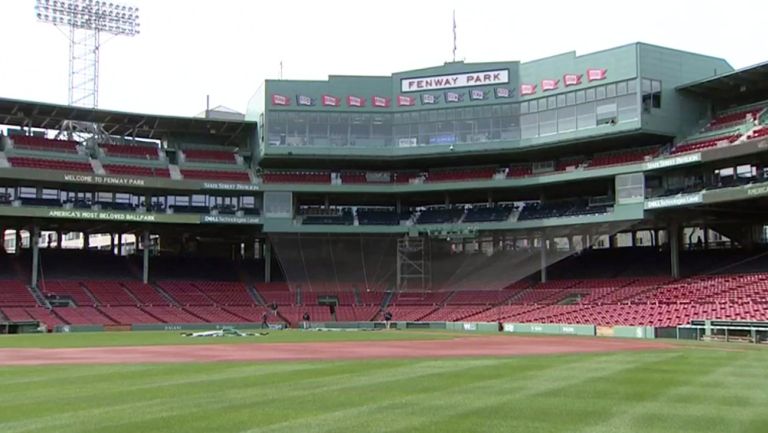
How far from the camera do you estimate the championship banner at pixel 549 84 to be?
196 feet

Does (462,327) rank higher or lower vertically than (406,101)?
lower

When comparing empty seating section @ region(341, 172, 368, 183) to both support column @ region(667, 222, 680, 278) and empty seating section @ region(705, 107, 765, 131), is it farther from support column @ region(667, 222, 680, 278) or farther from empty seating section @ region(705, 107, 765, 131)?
empty seating section @ region(705, 107, 765, 131)

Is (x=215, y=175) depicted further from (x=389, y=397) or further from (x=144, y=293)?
(x=389, y=397)

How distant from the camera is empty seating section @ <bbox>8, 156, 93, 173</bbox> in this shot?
58.9 metres

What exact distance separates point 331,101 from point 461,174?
12916mm

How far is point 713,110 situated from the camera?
57.3 metres

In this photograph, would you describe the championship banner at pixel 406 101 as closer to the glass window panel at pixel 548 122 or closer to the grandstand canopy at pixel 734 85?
the glass window panel at pixel 548 122

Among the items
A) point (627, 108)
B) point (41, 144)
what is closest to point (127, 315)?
point (41, 144)

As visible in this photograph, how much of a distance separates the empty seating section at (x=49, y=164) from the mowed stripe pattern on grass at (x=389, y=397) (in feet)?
132

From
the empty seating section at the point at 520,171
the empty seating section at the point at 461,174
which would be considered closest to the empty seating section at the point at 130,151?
the empty seating section at the point at 461,174

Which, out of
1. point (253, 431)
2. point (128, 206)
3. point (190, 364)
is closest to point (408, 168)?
point (128, 206)

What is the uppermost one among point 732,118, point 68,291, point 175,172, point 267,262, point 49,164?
point 732,118

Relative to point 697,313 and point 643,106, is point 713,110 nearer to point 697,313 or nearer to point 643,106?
point 643,106

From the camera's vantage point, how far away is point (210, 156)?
6906cm
